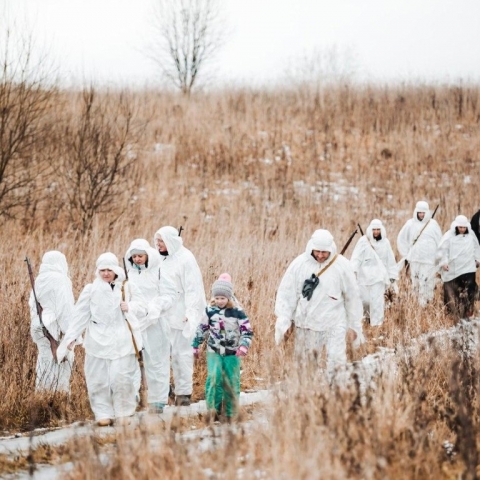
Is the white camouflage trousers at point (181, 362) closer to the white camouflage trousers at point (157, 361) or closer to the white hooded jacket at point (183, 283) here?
the white hooded jacket at point (183, 283)

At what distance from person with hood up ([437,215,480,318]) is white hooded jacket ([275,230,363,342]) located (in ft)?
20.4

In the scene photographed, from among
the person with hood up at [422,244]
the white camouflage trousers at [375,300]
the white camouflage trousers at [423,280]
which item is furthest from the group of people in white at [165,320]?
the person with hood up at [422,244]

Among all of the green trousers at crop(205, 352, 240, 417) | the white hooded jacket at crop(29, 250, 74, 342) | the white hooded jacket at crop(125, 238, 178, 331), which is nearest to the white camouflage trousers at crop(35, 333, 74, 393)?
the white hooded jacket at crop(29, 250, 74, 342)

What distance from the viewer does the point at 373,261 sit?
12.6 meters

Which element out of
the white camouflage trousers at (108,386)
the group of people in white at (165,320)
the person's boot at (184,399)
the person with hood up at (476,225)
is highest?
the person with hood up at (476,225)

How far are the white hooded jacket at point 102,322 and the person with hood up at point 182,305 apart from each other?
989 millimetres

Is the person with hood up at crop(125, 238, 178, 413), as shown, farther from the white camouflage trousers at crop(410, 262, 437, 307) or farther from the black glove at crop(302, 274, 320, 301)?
the white camouflage trousers at crop(410, 262, 437, 307)

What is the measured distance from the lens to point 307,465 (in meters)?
3.78

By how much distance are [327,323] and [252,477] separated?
3.61 metres

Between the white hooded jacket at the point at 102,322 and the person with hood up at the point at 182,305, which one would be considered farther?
the person with hood up at the point at 182,305

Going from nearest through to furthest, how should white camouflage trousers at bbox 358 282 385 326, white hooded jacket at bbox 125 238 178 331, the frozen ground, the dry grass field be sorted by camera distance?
1. the dry grass field
2. the frozen ground
3. white hooded jacket at bbox 125 238 178 331
4. white camouflage trousers at bbox 358 282 385 326

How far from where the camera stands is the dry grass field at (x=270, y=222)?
448 centimetres

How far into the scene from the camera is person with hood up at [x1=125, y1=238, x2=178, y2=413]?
25.8ft

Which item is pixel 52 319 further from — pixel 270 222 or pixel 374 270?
pixel 270 222
